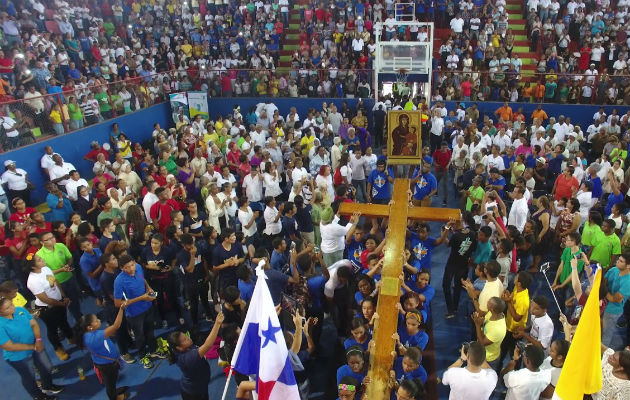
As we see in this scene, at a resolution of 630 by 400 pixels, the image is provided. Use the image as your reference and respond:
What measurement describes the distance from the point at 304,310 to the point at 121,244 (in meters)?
2.80

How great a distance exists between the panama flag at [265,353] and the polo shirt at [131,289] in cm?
229

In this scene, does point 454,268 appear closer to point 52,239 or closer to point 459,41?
point 52,239

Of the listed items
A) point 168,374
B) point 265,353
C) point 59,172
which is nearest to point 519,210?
point 265,353

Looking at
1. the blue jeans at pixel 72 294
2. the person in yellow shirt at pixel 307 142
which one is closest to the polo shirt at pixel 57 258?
the blue jeans at pixel 72 294

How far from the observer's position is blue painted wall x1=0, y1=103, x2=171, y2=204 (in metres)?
11.4

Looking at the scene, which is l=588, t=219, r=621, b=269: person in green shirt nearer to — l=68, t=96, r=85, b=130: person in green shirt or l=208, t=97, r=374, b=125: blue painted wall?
l=208, t=97, r=374, b=125: blue painted wall

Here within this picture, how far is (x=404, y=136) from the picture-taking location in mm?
8141

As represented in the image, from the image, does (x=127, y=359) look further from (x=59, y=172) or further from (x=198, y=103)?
(x=198, y=103)

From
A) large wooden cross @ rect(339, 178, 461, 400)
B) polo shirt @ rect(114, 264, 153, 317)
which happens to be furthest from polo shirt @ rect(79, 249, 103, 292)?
large wooden cross @ rect(339, 178, 461, 400)

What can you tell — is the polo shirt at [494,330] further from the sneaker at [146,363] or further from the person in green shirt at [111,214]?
the person in green shirt at [111,214]

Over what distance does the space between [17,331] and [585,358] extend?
224 inches

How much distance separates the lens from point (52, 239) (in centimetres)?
664

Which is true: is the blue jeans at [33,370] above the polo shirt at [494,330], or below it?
below

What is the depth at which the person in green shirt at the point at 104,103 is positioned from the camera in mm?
14242
